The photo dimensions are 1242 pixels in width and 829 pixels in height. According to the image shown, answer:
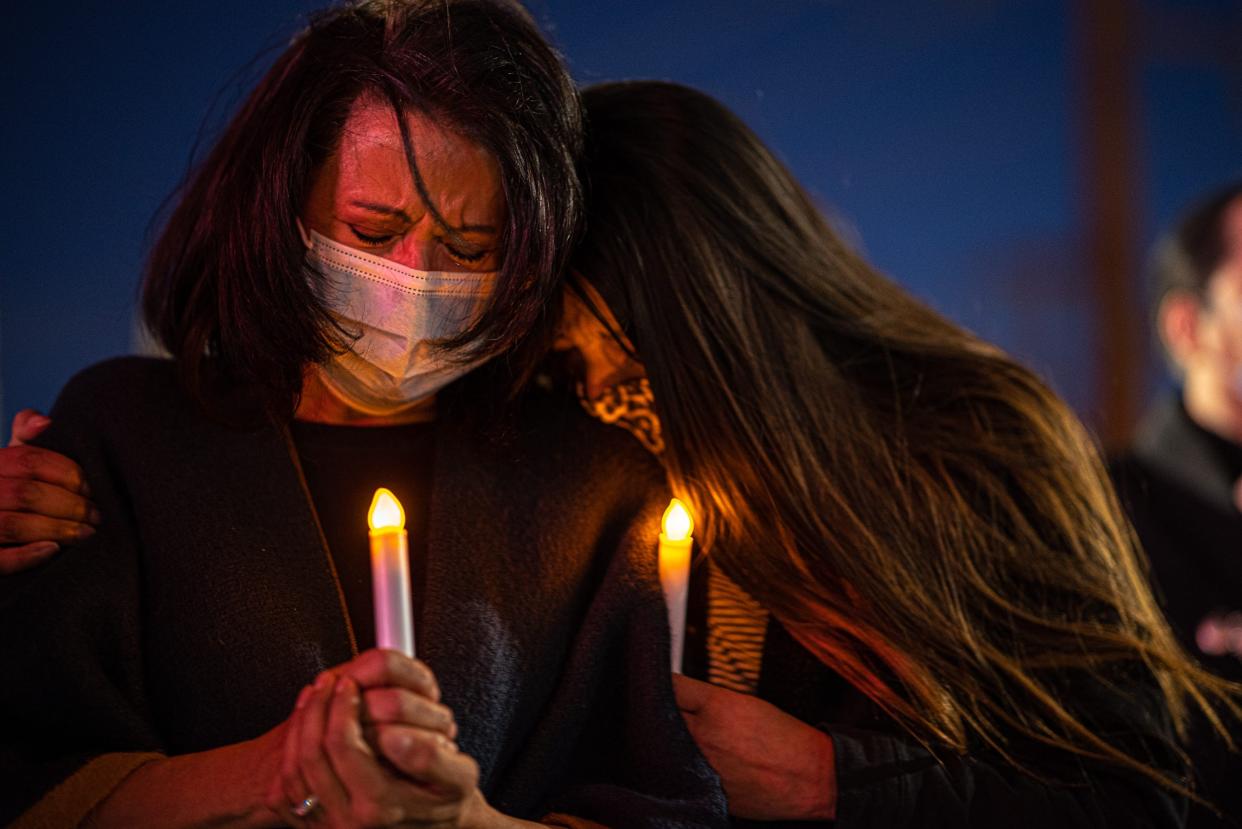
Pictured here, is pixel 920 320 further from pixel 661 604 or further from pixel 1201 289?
pixel 1201 289

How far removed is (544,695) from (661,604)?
18 centimetres

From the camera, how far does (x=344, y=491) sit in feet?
4.99

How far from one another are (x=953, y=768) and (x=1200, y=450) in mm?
1846

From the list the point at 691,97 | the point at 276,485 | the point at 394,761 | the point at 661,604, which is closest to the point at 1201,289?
the point at 691,97

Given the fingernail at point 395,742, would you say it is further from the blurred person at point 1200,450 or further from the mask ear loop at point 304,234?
the blurred person at point 1200,450

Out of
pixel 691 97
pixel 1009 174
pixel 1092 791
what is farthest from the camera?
pixel 1009 174

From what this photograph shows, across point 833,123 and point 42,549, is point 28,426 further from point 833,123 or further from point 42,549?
point 833,123

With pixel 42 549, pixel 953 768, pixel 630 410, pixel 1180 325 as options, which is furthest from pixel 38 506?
pixel 1180 325

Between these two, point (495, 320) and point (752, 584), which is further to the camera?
point (752, 584)

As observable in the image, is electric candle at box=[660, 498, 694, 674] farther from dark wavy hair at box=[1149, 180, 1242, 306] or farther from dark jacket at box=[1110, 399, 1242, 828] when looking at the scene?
dark wavy hair at box=[1149, 180, 1242, 306]

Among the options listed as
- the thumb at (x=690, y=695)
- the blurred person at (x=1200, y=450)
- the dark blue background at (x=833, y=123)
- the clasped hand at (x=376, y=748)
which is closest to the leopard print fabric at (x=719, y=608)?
the thumb at (x=690, y=695)

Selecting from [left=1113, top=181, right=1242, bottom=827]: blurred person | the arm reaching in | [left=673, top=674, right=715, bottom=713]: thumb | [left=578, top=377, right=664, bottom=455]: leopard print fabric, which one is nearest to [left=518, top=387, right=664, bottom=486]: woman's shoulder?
[left=578, top=377, right=664, bottom=455]: leopard print fabric

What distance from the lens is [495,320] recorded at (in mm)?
1429

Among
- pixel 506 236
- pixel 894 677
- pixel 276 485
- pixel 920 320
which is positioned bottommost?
pixel 894 677
